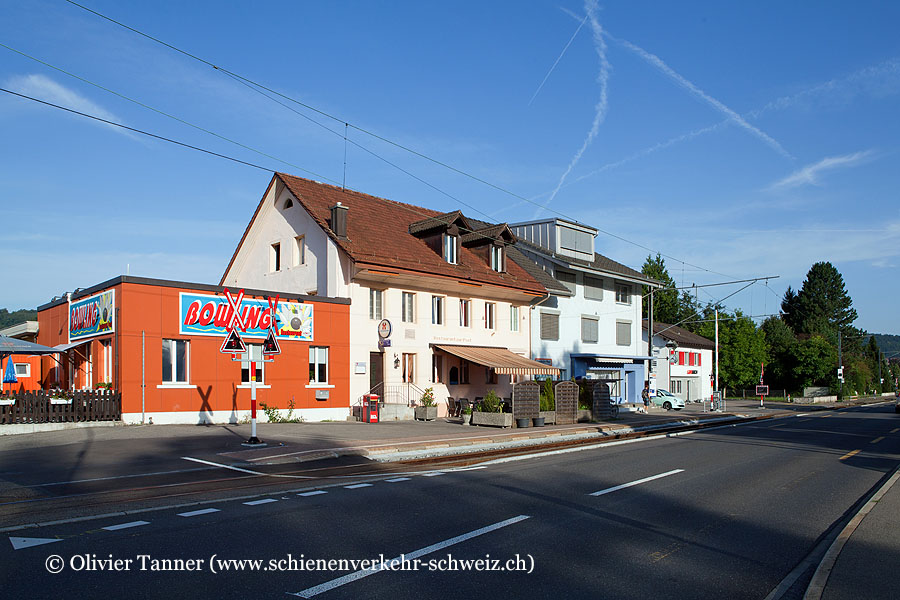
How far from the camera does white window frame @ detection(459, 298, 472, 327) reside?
1284 inches

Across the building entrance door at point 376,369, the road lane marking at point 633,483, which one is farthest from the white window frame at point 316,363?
the road lane marking at point 633,483

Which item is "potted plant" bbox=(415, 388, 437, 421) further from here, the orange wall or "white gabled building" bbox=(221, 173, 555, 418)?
the orange wall

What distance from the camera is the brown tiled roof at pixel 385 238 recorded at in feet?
92.8

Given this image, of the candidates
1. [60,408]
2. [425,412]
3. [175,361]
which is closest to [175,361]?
[175,361]

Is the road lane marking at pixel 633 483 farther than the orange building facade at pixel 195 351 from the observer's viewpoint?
No

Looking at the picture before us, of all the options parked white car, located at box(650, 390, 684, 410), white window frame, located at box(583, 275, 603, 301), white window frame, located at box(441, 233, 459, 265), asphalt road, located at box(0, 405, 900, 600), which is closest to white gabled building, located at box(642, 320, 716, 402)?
parked white car, located at box(650, 390, 684, 410)

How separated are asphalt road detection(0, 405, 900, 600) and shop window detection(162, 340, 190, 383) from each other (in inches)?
402

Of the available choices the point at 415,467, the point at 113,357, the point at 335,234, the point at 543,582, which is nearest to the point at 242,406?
the point at 113,357

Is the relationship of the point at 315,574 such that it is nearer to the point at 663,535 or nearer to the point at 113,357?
the point at 663,535

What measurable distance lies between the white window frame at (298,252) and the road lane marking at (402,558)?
75.4 feet

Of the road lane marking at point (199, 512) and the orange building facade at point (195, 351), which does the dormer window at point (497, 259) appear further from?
the road lane marking at point (199, 512)

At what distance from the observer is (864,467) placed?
15.3 m

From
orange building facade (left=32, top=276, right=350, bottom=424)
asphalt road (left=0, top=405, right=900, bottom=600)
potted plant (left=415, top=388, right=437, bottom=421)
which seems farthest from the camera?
potted plant (left=415, top=388, right=437, bottom=421)

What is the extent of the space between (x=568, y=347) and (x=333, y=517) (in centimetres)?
3305
